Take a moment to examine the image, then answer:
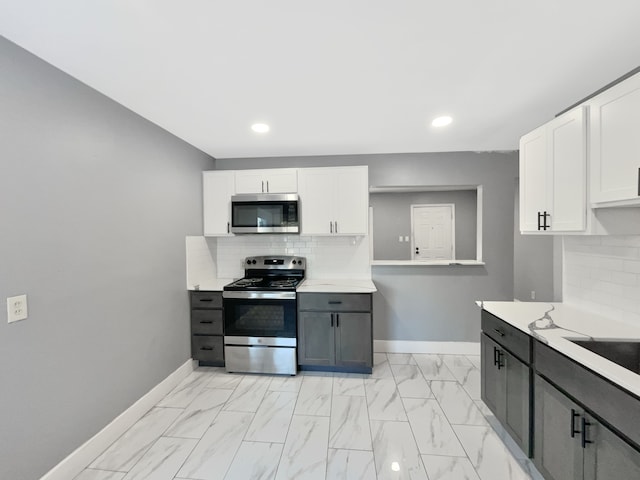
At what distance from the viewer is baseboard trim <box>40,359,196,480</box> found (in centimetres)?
154

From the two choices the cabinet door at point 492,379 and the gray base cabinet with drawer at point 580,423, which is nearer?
the gray base cabinet with drawer at point 580,423

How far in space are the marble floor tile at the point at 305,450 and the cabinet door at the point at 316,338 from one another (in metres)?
0.63

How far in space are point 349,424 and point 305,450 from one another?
0.40 m

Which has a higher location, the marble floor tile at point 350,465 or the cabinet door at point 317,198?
the cabinet door at point 317,198

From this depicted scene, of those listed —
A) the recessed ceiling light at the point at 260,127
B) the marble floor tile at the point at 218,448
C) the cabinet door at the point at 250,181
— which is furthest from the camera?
the cabinet door at the point at 250,181

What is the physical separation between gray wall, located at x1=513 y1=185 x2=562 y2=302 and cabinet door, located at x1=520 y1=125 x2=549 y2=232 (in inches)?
109

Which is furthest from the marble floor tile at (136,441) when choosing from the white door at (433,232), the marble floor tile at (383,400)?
the white door at (433,232)

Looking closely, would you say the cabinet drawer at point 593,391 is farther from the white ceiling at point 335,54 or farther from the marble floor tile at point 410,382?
the white ceiling at point 335,54

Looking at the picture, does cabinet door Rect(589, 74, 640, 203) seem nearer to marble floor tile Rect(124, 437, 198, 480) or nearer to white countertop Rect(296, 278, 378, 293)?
white countertop Rect(296, 278, 378, 293)

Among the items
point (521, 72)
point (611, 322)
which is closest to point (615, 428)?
point (611, 322)

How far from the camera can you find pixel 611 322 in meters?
1.67

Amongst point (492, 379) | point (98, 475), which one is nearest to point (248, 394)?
point (98, 475)

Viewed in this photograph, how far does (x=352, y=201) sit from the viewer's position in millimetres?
2975

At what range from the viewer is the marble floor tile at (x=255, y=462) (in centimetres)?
161
